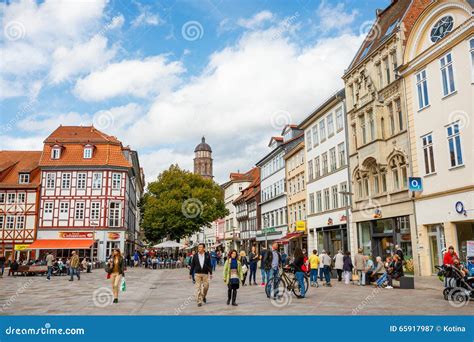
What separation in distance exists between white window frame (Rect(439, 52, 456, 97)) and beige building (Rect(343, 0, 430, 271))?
12.2 feet

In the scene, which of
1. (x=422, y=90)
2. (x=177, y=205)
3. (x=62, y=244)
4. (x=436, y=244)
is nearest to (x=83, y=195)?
(x=62, y=244)

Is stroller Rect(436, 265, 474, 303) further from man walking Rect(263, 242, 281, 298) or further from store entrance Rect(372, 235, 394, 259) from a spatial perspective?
store entrance Rect(372, 235, 394, 259)

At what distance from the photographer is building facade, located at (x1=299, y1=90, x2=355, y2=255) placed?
3616cm

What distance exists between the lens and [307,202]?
44250 mm

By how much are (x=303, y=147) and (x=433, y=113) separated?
71.6 ft

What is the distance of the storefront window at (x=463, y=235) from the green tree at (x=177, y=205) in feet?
115

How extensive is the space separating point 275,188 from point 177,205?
473 inches

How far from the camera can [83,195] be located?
5188 cm

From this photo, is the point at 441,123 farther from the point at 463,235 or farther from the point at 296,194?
the point at 296,194

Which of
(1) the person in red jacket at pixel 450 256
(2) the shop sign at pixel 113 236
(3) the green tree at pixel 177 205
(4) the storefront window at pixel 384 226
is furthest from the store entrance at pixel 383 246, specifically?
(2) the shop sign at pixel 113 236

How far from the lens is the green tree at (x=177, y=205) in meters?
53.6

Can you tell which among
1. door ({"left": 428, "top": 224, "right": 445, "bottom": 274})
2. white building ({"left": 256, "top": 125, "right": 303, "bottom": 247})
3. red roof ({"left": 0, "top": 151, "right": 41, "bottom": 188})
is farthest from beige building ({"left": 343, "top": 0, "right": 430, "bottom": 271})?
red roof ({"left": 0, "top": 151, "right": 41, "bottom": 188})

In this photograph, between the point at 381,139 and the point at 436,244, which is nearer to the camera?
the point at 436,244
